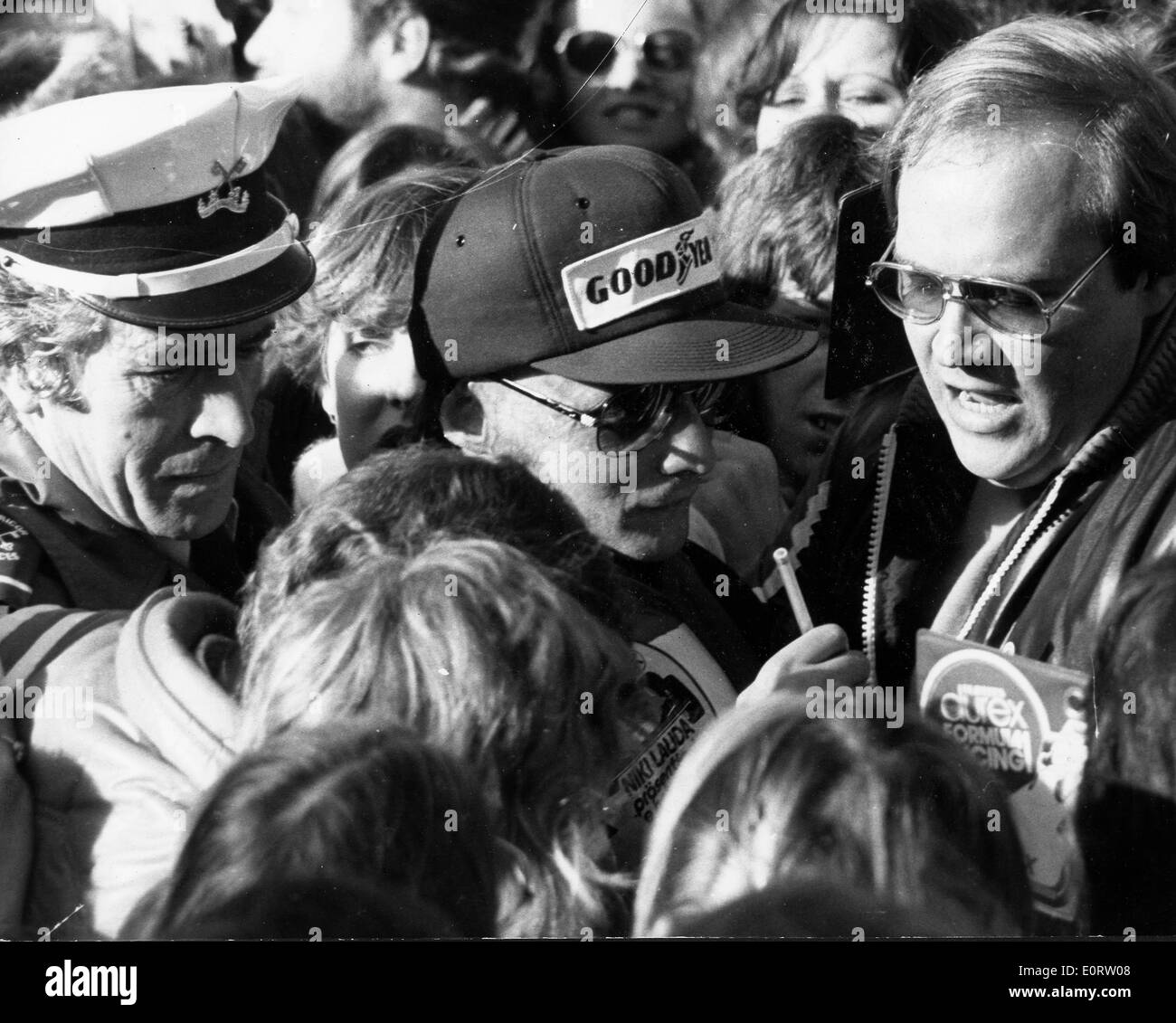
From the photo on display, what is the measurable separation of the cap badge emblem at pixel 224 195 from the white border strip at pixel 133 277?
0.08 metres

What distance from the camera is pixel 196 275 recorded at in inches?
→ 123

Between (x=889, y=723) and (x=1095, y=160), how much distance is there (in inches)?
41.5

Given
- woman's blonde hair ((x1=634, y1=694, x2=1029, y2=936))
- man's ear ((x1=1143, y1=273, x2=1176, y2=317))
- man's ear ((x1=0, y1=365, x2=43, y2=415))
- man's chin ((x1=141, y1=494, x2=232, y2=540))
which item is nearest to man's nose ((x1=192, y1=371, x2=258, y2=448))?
man's chin ((x1=141, y1=494, x2=232, y2=540))

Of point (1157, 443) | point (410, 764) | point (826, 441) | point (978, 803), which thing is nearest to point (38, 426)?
point (410, 764)

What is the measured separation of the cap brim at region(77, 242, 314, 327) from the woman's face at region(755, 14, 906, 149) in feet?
2.88

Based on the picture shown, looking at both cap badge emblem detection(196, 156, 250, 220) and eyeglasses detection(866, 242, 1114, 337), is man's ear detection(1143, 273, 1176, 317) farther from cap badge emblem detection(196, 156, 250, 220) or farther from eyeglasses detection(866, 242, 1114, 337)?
cap badge emblem detection(196, 156, 250, 220)

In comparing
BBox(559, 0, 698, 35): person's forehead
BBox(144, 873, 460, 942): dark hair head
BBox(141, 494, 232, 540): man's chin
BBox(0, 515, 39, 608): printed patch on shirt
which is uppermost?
BBox(559, 0, 698, 35): person's forehead

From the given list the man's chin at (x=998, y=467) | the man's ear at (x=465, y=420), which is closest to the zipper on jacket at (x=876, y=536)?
the man's chin at (x=998, y=467)

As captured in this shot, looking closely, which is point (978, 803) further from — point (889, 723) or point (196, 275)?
point (196, 275)

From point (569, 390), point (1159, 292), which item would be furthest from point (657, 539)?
point (1159, 292)

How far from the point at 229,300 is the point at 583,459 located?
689 mm

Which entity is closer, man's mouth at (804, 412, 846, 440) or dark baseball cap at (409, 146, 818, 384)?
dark baseball cap at (409, 146, 818, 384)

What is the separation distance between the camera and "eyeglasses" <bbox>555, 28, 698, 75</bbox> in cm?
319

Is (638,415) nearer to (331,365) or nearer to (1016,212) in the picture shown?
(331,365)
